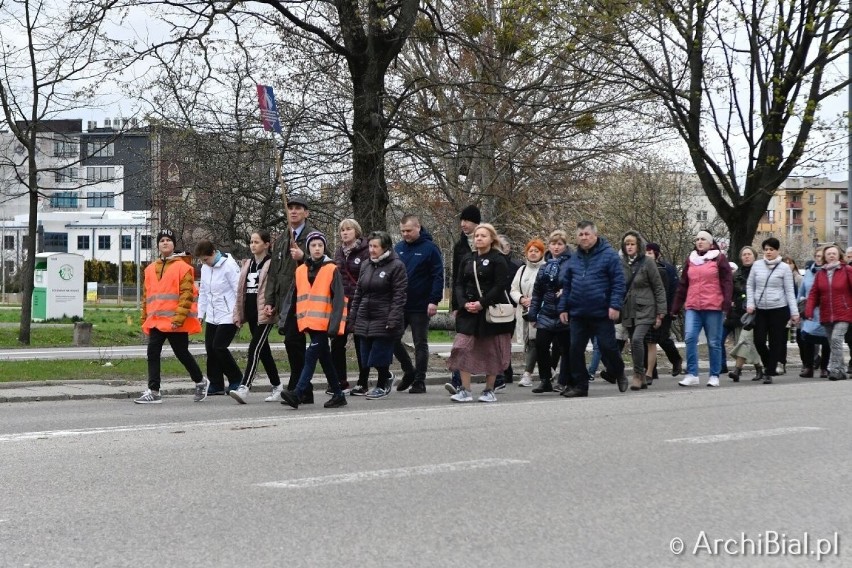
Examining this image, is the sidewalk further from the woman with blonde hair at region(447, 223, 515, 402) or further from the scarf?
the scarf

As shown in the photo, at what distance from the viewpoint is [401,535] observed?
18.3 ft

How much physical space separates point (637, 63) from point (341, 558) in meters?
21.9

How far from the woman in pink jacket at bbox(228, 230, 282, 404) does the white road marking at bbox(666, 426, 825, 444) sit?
535 centimetres

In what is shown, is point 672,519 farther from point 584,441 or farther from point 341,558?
point 584,441

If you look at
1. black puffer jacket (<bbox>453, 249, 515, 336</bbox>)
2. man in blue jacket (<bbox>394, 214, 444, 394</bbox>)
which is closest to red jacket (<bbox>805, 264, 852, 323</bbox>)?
man in blue jacket (<bbox>394, 214, 444, 394</bbox>)

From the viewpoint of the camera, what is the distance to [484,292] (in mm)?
12906

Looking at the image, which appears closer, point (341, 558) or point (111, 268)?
point (341, 558)

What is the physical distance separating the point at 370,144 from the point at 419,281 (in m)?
5.62

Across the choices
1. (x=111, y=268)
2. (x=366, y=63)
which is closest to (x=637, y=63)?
(x=366, y=63)

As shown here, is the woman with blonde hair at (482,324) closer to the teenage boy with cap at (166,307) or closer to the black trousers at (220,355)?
the black trousers at (220,355)

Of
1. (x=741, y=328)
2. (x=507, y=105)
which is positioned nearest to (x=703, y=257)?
(x=741, y=328)

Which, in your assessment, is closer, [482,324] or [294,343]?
[294,343]

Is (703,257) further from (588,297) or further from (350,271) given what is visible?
(350,271)

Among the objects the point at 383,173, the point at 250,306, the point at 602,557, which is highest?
the point at 383,173
